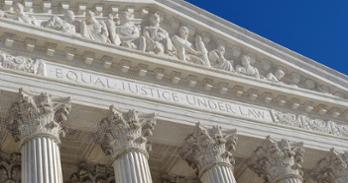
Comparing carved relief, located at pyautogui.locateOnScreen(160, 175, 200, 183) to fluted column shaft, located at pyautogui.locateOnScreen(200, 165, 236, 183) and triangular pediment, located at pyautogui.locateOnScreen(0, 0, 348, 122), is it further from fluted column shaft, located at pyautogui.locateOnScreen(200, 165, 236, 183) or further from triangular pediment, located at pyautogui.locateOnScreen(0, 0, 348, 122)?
triangular pediment, located at pyautogui.locateOnScreen(0, 0, 348, 122)

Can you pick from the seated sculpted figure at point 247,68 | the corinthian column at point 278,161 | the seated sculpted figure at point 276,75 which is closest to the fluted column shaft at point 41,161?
the corinthian column at point 278,161

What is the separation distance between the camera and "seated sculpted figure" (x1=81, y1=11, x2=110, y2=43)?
20672 mm

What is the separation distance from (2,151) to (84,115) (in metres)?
2.74

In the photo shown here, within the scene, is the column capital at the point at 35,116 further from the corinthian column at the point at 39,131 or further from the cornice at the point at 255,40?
the cornice at the point at 255,40

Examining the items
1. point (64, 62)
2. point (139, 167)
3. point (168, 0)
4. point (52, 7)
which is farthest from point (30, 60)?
point (168, 0)

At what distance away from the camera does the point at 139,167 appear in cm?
1820

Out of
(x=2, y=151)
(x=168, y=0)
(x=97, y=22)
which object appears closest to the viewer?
(x=2, y=151)

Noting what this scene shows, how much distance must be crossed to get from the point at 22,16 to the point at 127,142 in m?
4.97

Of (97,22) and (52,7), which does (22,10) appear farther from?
(97,22)

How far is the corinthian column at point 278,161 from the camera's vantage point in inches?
822

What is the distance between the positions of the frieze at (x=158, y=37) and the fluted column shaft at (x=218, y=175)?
13.2 ft

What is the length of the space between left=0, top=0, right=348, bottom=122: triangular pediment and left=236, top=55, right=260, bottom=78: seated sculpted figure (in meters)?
0.04

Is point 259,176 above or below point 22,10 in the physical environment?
below

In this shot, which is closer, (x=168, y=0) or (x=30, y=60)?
(x=30, y=60)
